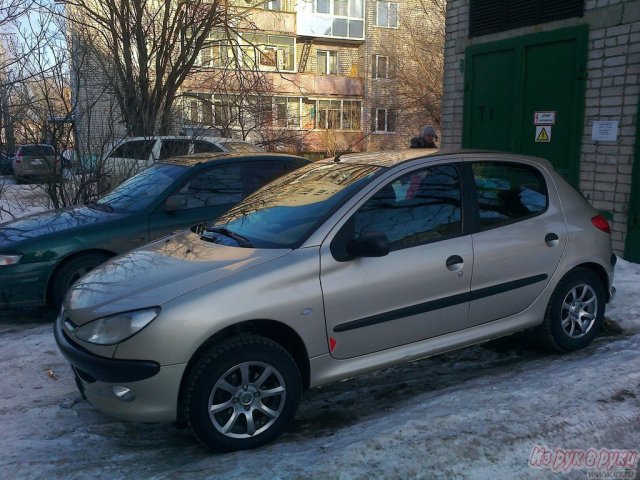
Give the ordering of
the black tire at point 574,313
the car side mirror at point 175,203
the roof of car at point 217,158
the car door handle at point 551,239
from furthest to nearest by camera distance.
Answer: the roof of car at point 217,158, the car side mirror at point 175,203, the black tire at point 574,313, the car door handle at point 551,239

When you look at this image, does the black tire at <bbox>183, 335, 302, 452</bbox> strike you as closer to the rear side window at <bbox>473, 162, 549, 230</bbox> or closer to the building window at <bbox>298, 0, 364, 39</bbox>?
the rear side window at <bbox>473, 162, 549, 230</bbox>

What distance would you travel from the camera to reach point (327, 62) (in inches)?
1406

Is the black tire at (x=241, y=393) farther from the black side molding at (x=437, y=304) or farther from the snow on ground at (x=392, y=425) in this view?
the black side molding at (x=437, y=304)

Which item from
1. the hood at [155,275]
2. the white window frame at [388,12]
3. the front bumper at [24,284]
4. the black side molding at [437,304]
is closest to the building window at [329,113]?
the white window frame at [388,12]

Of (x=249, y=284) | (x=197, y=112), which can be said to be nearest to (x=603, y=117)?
(x=249, y=284)

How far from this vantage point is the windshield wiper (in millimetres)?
3856

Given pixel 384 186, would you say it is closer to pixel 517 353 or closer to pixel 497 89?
pixel 517 353

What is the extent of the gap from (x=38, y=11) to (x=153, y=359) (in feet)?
29.0

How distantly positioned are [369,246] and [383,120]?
104 ft

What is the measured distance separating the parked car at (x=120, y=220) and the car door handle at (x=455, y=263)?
3.01 meters

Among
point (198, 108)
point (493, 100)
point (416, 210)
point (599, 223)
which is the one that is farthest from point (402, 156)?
point (198, 108)

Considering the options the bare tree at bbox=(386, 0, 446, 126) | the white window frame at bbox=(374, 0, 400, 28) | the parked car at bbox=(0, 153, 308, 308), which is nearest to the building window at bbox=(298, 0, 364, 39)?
the white window frame at bbox=(374, 0, 400, 28)

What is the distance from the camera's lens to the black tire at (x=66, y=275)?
560 cm

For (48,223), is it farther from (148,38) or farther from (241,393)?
(148,38)
